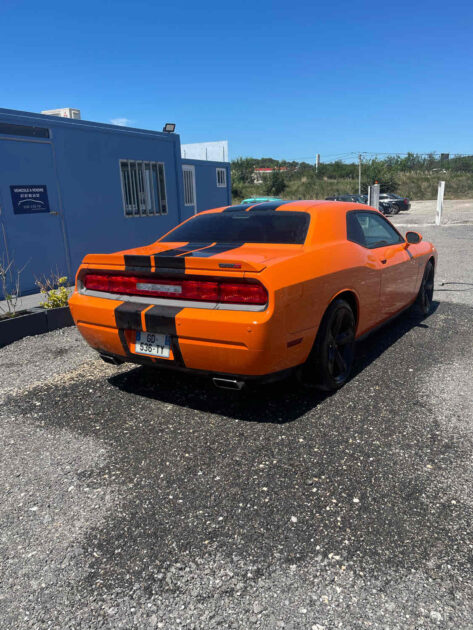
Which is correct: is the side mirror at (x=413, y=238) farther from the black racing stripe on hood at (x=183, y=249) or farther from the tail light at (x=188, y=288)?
the tail light at (x=188, y=288)

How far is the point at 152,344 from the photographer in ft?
10.5

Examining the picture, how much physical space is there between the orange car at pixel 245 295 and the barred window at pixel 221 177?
12468mm

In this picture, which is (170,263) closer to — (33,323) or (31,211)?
(33,323)

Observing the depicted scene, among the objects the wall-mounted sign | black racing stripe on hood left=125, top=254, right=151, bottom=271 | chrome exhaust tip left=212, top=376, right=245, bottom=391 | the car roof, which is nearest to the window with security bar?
the wall-mounted sign

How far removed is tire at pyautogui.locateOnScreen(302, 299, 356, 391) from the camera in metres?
3.41

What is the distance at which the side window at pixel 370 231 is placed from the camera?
13.6ft

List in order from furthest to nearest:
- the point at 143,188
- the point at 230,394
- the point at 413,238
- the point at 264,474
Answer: the point at 143,188 → the point at 413,238 → the point at 230,394 → the point at 264,474

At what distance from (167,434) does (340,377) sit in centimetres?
145

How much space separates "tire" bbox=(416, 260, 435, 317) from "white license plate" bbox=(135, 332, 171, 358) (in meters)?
3.72

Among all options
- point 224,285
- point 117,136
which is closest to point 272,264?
point 224,285

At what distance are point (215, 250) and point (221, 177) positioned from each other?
13852 mm

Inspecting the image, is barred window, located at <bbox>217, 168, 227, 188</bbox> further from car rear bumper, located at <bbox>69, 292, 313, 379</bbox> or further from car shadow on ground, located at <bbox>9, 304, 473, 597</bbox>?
car rear bumper, located at <bbox>69, 292, 313, 379</bbox>

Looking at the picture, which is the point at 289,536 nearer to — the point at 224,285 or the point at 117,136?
the point at 224,285

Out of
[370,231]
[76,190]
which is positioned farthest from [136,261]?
[76,190]
